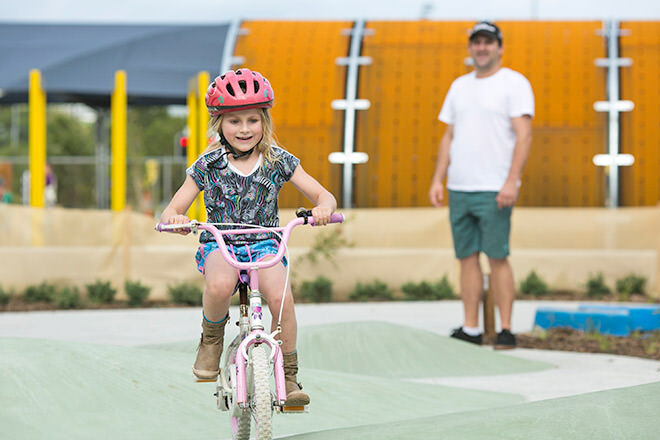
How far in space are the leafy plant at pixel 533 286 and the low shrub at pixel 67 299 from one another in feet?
17.1

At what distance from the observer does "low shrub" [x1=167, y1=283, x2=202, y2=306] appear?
10.9 m

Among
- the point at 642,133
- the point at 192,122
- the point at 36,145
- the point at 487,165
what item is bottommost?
the point at 487,165

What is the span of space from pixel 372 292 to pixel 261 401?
8279 mm

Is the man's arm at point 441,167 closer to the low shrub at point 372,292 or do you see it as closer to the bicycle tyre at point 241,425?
the bicycle tyre at point 241,425

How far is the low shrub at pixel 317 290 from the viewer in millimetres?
11250

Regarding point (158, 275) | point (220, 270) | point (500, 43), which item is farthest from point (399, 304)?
point (220, 270)

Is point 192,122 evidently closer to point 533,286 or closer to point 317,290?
point 317,290

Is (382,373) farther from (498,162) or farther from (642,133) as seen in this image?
(642,133)

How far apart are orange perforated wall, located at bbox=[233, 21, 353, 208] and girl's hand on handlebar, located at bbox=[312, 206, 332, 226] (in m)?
9.36

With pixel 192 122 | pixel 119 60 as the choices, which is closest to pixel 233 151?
pixel 192 122

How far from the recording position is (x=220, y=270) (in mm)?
3592

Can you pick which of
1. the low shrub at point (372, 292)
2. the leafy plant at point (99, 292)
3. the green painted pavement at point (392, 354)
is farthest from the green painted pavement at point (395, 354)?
the leafy plant at point (99, 292)

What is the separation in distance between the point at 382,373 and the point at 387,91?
25.8 ft

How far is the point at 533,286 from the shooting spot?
1166 centimetres
